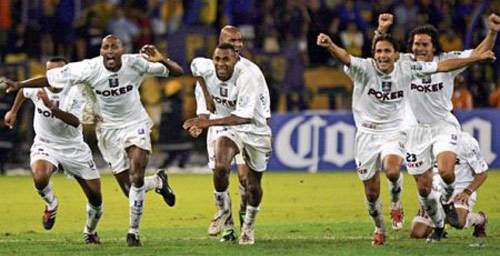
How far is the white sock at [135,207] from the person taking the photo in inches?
626

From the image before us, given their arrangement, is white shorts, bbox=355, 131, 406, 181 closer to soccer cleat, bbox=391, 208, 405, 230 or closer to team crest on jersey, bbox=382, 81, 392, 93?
team crest on jersey, bbox=382, 81, 392, 93

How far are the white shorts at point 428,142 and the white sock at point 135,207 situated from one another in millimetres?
3066

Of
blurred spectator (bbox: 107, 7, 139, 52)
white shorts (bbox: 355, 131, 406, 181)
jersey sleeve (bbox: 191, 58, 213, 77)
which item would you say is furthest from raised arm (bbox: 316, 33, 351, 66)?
blurred spectator (bbox: 107, 7, 139, 52)

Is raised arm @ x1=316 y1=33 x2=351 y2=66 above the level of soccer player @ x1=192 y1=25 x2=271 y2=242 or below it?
above

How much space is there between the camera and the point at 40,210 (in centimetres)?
2183

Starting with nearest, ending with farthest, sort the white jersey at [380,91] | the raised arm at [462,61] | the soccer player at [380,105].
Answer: the raised arm at [462,61] < the soccer player at [380,105] < the white jersey at [380,91]

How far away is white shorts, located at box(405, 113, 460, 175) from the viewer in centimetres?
1636

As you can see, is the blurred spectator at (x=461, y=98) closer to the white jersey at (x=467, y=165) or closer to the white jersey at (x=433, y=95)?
the white jersey at (x=467, y=165)

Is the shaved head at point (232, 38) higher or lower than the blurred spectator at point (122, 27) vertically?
lower

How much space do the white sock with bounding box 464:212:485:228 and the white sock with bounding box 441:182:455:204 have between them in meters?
0.54

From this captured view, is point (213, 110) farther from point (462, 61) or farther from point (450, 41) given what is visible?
point (450, 41)

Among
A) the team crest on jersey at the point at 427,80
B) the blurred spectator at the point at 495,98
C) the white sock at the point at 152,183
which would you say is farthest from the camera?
the blurred spectator at the point at 495,98

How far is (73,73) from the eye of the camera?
640 inches

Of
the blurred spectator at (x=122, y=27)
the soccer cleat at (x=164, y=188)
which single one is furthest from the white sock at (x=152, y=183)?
the blurred spectator at (x=122, y=27)
